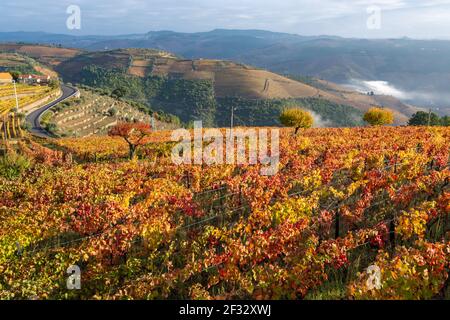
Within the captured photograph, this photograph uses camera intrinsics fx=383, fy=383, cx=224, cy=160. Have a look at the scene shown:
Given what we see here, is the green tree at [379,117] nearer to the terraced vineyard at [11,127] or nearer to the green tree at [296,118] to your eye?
the green tree at [296,118]

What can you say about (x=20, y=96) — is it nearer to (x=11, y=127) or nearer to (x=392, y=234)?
(x=11, y=127)

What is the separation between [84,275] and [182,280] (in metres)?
3.43

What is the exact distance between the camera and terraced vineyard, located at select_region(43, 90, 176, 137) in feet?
259

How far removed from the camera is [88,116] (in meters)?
94.4

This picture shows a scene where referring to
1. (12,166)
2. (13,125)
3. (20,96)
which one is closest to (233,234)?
(12,166)

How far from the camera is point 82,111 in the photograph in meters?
95.6

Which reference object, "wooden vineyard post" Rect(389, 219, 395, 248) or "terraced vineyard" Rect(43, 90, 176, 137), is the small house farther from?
"wooden vineyard post" Rect(389, 219, 395, 248)

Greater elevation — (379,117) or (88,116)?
(379,117)

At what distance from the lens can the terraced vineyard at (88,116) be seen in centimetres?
7906

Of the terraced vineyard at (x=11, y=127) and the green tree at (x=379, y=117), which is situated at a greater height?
the green tree at (x=379, y=117)

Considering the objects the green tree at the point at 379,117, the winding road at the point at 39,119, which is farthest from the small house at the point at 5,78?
the green tree at the point at 379,117

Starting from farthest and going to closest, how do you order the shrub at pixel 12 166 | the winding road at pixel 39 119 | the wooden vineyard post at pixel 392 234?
1. the winding road at pixel 39 119
2. the shrub at pixel 12 166
3. the wooden vineyard post at pixel 392 234

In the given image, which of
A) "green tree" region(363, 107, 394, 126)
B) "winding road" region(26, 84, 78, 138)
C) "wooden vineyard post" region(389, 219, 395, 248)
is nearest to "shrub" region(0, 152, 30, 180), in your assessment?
"wooden vineyard post" region(389, 219, 395, 248)
